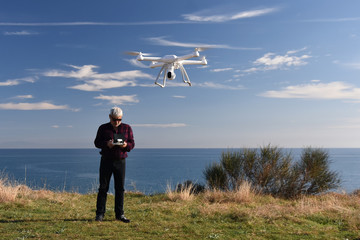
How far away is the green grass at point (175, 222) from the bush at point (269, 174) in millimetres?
4321

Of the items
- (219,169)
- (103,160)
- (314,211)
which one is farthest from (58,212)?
(219,169)

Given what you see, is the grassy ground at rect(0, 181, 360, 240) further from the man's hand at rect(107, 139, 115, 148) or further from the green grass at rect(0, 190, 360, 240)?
the man's hand at rect(107, 139, 115, 148)

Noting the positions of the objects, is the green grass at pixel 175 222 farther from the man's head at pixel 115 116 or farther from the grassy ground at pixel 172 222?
the man's head at pixel 115 116

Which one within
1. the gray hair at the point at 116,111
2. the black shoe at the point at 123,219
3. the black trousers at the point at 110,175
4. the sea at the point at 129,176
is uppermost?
the gray hair at the point at 116,111

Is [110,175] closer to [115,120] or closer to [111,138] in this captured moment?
[111,138]

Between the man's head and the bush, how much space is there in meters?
7.76

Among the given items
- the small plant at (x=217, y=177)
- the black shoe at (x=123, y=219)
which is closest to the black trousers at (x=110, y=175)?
the black shoe at (x=123, y=219)

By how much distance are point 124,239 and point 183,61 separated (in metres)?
3.64

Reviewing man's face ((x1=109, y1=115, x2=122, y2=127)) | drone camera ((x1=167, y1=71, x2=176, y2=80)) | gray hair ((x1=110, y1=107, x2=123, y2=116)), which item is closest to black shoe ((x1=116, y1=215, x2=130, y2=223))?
man's face ((x1=109, y1=115, x2=122, y2=127))

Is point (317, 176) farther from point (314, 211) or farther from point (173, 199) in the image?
point (173, 199)

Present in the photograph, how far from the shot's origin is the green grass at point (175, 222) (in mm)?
5695

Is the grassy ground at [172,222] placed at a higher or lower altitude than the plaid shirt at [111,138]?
lower

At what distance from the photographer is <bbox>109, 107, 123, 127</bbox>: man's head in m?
6.00

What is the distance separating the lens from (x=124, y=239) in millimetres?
5227
